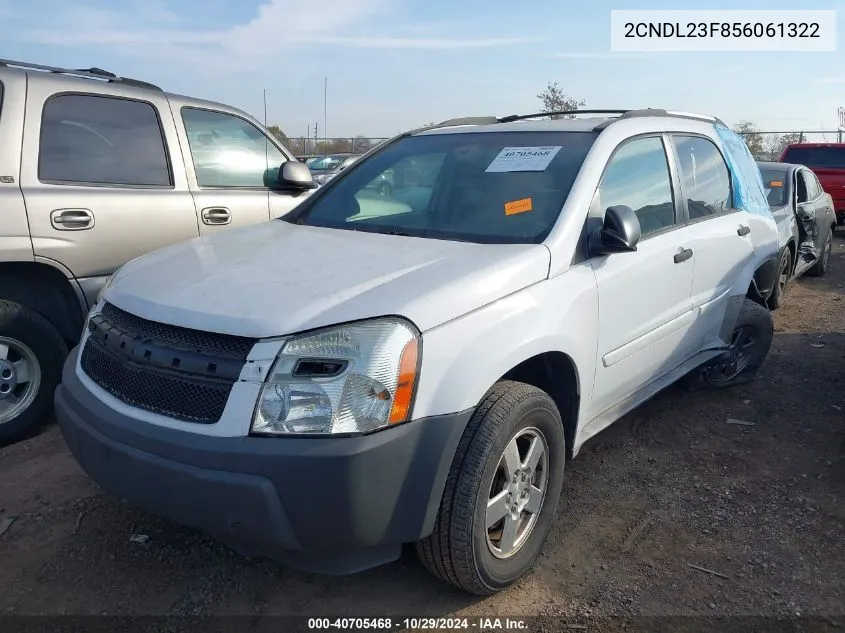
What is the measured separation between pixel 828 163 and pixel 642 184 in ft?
39.0

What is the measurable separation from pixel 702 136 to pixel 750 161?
38.1 inches

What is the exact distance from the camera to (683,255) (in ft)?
12.3

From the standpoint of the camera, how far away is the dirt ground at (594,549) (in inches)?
105

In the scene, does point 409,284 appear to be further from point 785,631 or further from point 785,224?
point 785,224

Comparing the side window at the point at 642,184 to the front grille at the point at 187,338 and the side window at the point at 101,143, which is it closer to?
the front grille at the point at 187,338

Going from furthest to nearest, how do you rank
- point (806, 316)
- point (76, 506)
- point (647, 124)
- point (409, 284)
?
point (806, 316) → point (647, 124) → point (76, 506) → point (409, 284)

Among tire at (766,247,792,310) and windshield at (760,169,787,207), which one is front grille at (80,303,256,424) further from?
windshield at (760,169,787,207)

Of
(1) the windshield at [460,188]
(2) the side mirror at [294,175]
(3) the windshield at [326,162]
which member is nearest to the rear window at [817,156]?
(3) the windshield at [326,162]

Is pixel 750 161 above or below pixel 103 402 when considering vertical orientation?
above

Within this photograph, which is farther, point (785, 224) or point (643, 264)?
point (785, 224)

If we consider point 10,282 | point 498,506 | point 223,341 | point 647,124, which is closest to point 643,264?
point 647,124

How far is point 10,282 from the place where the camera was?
154 inches

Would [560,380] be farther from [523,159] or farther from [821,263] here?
[821,263]

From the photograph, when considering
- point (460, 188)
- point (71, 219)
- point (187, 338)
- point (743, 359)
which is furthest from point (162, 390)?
point (743, 359)
